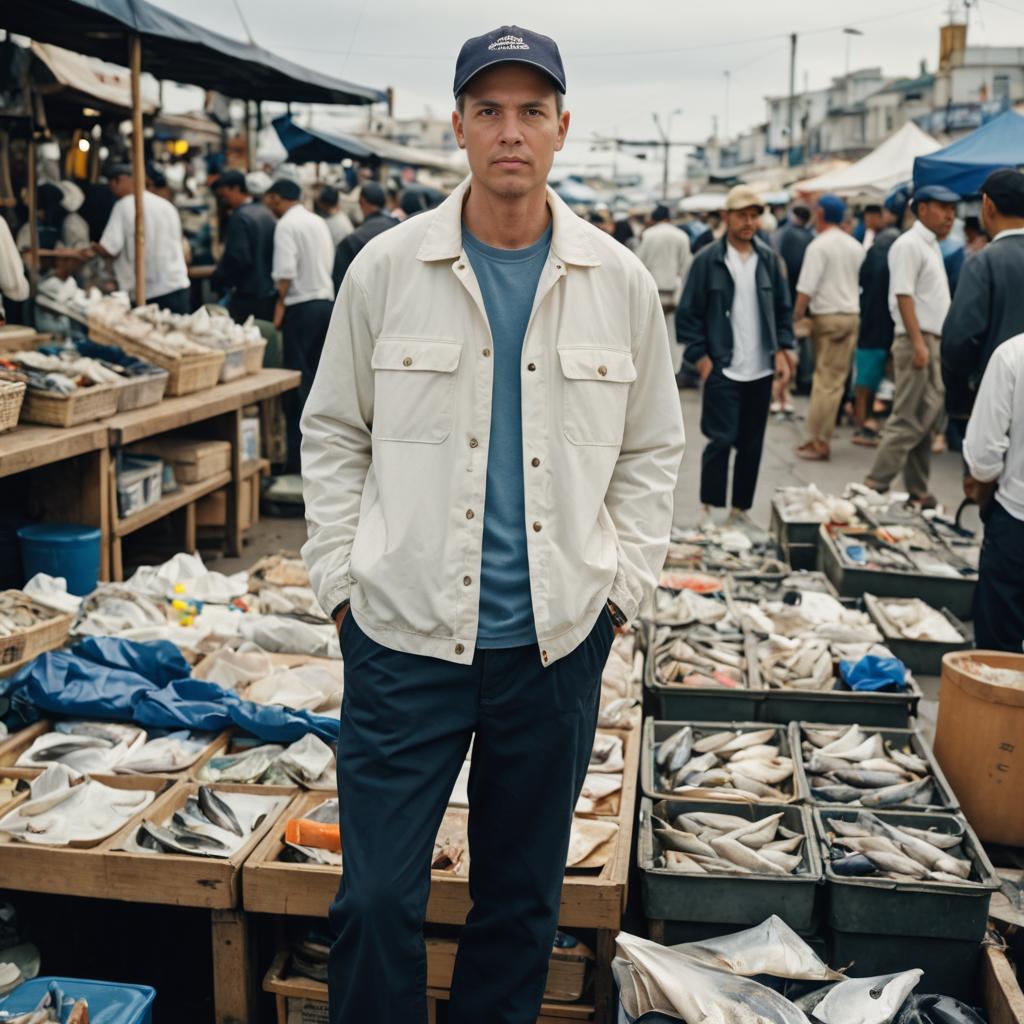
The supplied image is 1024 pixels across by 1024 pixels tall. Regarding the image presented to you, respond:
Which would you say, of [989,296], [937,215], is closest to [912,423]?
[937,215]

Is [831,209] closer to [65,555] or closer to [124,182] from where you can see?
[124,182]

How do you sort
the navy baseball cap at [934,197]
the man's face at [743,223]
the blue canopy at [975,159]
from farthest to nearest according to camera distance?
the blue canopy at [975,159] < the navy baseball cap at [934,197] < the man's face at [743,223]

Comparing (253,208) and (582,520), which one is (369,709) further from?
(253,208)

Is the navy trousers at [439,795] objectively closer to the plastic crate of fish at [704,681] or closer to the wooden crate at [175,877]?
the wooden crate at [175,877]

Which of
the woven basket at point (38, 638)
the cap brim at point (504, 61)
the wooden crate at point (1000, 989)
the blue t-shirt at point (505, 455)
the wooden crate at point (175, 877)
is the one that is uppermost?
the cap brim at point (504, 61)

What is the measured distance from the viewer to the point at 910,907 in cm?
350

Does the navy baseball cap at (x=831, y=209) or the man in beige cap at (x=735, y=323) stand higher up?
the navy baseball cap at (x=831, y=209)

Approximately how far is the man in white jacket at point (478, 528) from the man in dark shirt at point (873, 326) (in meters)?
9.86

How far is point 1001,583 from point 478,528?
11.1 feet

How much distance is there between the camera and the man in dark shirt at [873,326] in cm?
1195

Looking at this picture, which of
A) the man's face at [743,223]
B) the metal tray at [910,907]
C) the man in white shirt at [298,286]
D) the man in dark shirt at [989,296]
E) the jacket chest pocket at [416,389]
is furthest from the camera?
the man in white shirt at [298,286]

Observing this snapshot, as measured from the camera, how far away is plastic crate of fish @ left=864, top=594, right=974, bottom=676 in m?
6.40

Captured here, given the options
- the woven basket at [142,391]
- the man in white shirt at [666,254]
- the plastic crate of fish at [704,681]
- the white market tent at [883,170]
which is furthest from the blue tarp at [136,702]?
the white market tent at [883,170]

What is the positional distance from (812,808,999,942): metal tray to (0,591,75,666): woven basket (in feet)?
10.7
